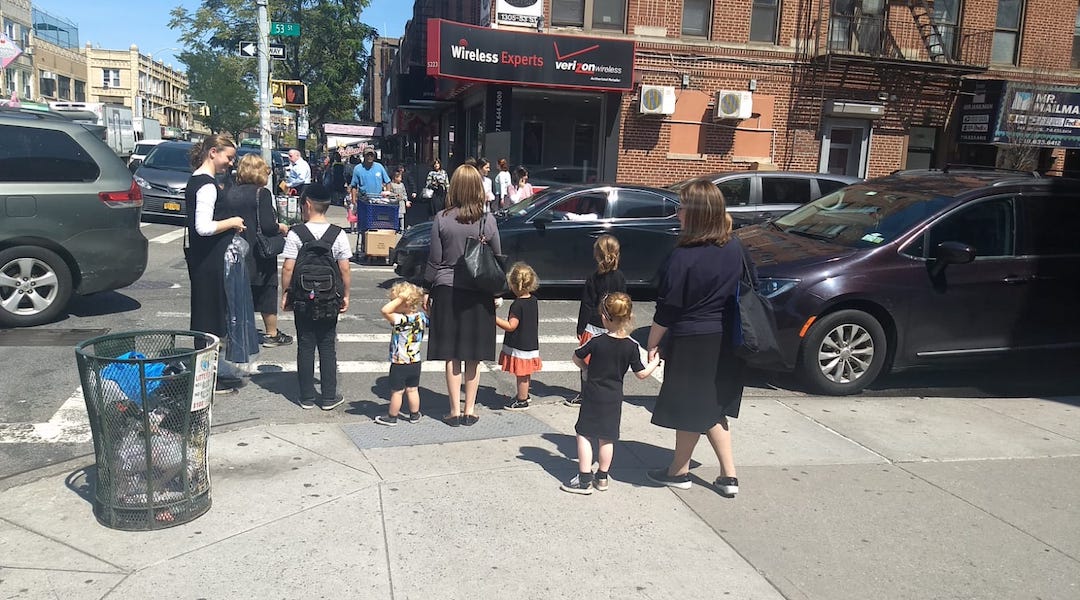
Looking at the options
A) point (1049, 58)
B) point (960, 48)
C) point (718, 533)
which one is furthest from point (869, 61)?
point (718, 533)

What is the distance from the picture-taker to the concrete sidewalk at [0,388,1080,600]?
11.9 feet

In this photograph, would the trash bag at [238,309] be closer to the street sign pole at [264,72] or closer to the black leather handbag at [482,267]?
the black leather handbag at [482,267]

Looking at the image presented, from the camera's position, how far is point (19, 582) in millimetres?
3445

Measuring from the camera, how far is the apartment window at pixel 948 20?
2002cm

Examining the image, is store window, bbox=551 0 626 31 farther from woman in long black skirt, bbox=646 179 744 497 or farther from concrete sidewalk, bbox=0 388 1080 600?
woman in long black skirt, bbox=646 179 744 497

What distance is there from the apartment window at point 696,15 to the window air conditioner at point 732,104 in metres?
1.60

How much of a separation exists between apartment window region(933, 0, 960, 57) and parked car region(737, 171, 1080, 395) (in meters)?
14.5

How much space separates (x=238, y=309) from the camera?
6.10 metres

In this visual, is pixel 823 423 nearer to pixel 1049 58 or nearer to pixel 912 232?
pixel 912 232

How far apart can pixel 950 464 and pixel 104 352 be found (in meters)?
5.06

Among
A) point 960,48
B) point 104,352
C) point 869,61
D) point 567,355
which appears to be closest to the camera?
point 104,352

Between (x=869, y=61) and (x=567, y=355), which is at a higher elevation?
(x=869, y=61)

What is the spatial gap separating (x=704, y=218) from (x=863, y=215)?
3740 millimetres

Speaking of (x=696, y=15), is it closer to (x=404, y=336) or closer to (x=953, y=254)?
(x=953, y=254)
